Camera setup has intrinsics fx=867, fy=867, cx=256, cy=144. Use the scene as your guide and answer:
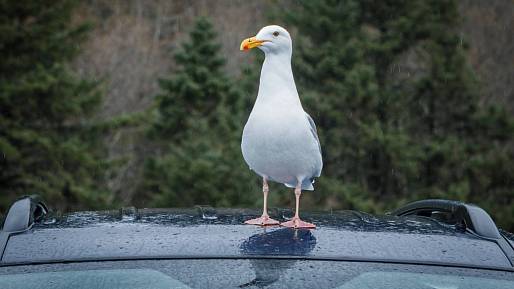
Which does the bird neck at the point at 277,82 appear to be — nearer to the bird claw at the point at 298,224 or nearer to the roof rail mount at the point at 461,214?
the roof rail mount at the point at 461,214

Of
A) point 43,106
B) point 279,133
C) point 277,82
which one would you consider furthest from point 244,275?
point 43,106

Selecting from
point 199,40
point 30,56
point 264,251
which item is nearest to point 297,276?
point 264,251

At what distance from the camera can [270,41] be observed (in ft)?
11.5

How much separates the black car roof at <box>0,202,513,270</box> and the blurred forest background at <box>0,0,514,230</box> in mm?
14599

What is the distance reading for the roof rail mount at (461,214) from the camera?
7.86 ft

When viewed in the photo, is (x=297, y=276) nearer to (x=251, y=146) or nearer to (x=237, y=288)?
(x=237, y=288)

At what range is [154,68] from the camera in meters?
23.5

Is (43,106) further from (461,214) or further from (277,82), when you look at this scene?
(461,214)

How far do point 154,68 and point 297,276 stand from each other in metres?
21.7

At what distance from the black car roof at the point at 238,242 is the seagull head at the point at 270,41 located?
43.1 inches

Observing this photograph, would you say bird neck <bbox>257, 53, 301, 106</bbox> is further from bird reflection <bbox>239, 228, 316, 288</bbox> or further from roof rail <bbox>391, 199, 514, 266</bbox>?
bird reflection <bbox>239, 228, 316, 288</bbox>

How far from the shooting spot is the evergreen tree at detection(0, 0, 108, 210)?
1750 cm

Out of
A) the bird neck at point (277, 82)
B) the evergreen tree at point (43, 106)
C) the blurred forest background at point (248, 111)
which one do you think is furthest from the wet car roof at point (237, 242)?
the evergreen tree at point (43, 106)

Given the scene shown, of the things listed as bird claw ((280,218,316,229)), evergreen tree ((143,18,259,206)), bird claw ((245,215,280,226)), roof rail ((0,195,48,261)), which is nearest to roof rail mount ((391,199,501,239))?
bird claw ((280,218,316,229))
